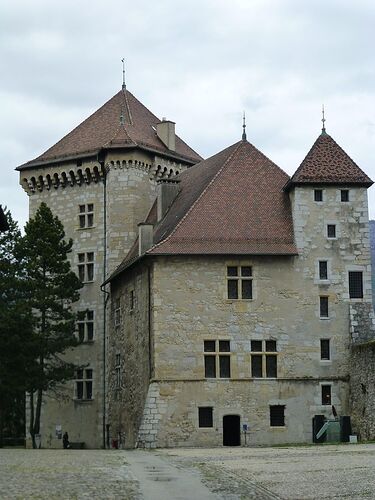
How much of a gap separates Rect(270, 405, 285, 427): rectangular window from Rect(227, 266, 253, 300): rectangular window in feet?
16.3

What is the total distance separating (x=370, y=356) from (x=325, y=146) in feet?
34.6

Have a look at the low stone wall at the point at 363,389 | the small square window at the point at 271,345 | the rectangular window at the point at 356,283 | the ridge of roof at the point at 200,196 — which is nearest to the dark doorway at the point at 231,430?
the small square window at the point at 271,345

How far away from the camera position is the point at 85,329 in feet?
186

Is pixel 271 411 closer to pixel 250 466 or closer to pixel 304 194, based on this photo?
pixel 304 194

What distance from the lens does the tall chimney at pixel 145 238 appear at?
47375 millimetres

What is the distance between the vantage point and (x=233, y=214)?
47.1m

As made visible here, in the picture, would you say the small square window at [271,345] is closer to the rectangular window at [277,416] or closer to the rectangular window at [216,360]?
the rectangular window at [216,360]

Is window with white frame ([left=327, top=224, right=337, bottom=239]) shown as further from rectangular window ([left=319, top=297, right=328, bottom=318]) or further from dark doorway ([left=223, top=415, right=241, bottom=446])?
dark doorway ([left=223, top=415, right=241, bottom=446])

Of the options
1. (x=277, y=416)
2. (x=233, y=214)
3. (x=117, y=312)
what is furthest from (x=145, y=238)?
(x=277, y=416)

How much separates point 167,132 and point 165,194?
6942 millimetres

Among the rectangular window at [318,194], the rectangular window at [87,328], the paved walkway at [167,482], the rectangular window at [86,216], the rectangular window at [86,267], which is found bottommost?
the paved walkway at [167,482]

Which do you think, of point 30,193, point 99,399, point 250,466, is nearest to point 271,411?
point 99,399

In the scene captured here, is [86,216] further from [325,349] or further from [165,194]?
[325,349]

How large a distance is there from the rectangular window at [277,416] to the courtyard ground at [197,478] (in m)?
14.3
